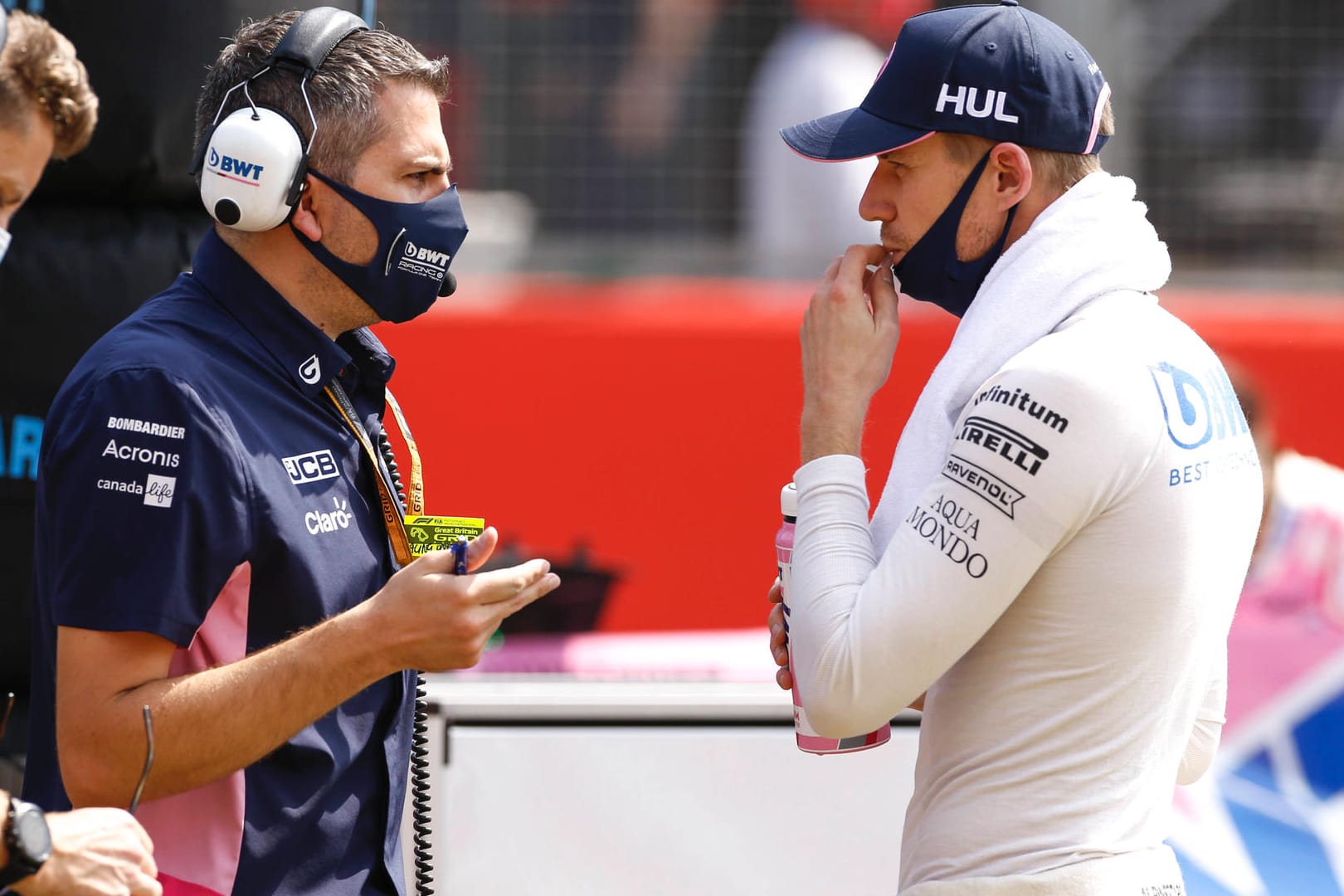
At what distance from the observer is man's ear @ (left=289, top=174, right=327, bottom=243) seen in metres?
2.36

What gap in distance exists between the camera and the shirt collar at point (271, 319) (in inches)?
90.5

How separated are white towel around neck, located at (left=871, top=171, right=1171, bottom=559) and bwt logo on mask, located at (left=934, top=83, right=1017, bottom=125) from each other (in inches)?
5.7

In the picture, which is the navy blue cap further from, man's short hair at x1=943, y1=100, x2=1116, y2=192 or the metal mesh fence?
the metal mesh fence

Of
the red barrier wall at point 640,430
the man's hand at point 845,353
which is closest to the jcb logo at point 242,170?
the man's hand at point 845,353

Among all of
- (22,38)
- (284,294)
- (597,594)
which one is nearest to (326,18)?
(284,294)

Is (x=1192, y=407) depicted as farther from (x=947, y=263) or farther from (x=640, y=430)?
(x=640, y=430)

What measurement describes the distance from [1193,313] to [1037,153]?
367cm

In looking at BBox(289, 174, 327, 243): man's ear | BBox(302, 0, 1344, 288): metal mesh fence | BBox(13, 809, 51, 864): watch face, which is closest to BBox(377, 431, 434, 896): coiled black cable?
BBox(289, 174, 327, 243): man's ear

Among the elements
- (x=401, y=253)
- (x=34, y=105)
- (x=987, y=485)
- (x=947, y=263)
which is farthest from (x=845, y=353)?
(x=34, y=105)

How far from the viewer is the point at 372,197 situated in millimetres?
2395

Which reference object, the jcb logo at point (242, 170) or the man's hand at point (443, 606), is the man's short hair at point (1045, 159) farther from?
the jcb logo at point (242, 170)

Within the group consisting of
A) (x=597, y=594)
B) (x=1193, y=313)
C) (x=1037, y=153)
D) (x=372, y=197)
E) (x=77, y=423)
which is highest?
(x=1037, y=153)

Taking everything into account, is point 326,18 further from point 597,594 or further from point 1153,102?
point 1153,102

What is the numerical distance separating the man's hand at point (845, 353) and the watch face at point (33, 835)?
108 centimetres
